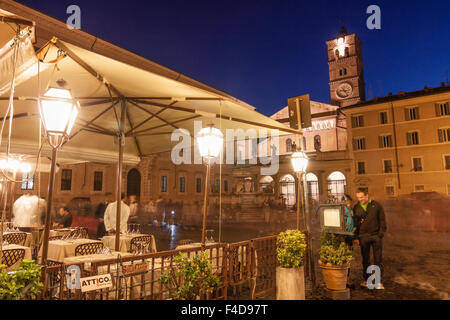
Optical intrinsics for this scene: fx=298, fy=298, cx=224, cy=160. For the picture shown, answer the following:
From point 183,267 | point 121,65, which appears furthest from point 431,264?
point 121,65

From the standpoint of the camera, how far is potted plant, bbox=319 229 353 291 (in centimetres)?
579

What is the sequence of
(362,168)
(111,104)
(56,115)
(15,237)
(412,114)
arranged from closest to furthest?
(56,115) < (111,104) < (15,237) < (412,114) < (362,168)

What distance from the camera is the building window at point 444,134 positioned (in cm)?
3314

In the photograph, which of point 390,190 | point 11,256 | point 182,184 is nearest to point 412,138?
point 390,190

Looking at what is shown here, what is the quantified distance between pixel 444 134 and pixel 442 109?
2.83 m

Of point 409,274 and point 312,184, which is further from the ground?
point 312,184

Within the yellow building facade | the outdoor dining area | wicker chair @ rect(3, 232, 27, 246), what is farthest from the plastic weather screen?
the yellow building facade

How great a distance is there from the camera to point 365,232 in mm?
6523

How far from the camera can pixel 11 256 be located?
587 centimetres

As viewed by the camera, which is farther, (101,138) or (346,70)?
(346,70)

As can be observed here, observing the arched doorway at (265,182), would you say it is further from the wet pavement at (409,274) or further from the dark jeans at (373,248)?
the dark jeans at (373,248)

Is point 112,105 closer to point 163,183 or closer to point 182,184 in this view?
point 163,183

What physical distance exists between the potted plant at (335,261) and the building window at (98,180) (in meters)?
27.3

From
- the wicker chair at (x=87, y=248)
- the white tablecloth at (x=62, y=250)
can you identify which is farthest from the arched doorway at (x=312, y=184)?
the white tablecloth at (x=62, y=250)
